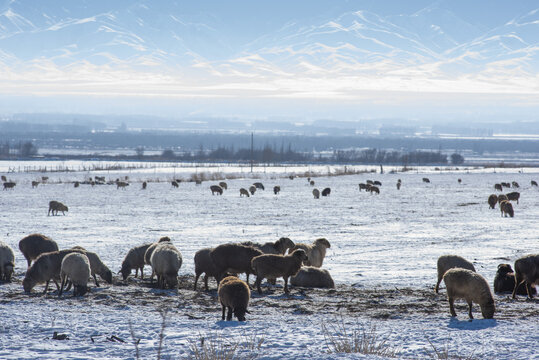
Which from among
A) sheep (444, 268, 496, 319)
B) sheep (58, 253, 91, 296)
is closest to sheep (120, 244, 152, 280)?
sheep (58, 253, 91, 296)

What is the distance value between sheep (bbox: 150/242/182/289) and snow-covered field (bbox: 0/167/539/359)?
1.13ft

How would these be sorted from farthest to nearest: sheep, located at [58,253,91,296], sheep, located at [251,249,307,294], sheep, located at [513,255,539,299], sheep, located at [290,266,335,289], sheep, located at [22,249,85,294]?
sheep, located at [290,266,335,289]
sheep, located at [251,249,307,294]
sheep, located at [22,249,85,294]
sheep, located at [513,255,539,299]
sheep, located at [58,253,91,296]

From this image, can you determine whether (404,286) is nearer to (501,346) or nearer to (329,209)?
(501,346)

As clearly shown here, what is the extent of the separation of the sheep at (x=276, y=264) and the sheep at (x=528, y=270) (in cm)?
400

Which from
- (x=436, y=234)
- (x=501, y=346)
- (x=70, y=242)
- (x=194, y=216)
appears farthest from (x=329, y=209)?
(x=501, y=346)

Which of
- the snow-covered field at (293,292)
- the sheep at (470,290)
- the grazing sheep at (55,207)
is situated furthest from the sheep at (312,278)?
the grazing sheep at (55,207)

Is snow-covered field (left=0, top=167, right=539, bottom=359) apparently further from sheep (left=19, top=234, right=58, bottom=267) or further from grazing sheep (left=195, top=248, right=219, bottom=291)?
sheep (left=19, top=234, right=58, bottom=267)

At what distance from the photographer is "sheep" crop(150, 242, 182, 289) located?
39.5 feet

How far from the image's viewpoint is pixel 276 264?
39.3 ft

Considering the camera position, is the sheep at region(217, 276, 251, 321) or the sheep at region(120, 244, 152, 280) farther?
the sheep at region(120, 244, 152, 280)

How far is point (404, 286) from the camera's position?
12727mm

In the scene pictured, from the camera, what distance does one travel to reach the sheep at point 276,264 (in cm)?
1198

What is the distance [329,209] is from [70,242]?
1528 cm

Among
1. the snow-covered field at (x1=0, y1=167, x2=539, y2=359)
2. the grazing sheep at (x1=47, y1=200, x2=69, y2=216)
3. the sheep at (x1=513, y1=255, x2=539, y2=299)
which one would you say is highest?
the sheep at (x1=513, y1=255, x2=539, y2=299)
